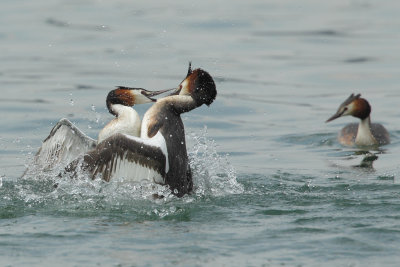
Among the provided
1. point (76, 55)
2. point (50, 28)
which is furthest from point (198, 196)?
point (50, 28)

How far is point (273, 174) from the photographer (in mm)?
10297

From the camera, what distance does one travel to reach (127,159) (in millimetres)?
7949

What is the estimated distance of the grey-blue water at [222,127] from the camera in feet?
23.7

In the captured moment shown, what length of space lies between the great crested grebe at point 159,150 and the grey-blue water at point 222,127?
191 millimetres

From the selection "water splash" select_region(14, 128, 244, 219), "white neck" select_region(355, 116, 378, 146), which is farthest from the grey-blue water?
"white neck" select_region(355, 116, 378, 146)

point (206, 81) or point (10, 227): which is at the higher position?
point (206, 81)

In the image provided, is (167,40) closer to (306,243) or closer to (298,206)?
(298,206)

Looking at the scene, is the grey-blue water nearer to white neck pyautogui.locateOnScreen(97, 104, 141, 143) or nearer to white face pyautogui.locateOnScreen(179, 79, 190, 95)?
white neck pyautogui.locateOnScreen(97, 104, 141, 143)

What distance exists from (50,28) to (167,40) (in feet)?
10.5

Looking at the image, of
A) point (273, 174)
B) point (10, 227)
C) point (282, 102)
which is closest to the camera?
point (10, 227)

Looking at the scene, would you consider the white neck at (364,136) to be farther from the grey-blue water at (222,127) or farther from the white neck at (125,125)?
the white neck at (125,125)

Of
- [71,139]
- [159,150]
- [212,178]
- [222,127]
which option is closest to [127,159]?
[159,150]

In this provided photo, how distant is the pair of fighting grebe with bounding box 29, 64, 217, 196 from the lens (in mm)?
7973

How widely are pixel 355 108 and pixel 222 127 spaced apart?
201 centimetres
